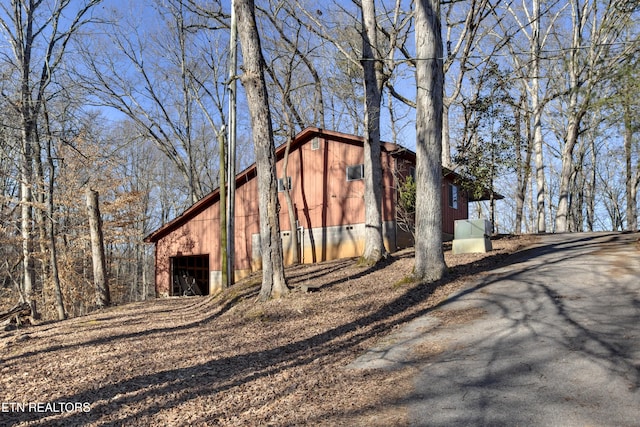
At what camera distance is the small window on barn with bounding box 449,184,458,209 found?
19.8 meters

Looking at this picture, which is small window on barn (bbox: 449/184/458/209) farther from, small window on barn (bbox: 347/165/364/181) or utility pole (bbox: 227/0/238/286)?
utility pole (bbox: 227/0/238/286)

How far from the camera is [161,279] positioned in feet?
72.0

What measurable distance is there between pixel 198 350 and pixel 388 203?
35.8 ft

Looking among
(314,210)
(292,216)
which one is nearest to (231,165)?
(292,216)

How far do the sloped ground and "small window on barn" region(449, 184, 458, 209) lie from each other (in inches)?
362

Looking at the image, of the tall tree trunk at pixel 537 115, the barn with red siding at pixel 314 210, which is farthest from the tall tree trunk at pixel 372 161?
the tall tree trunk at pixel 537 115

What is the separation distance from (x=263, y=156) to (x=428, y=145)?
3462 millimetres

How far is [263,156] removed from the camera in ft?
32.1

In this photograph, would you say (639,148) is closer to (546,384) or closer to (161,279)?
(546,384)

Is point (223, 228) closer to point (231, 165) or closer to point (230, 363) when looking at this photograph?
point (231, 165)

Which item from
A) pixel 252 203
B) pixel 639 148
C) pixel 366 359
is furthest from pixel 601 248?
pixel 252 203

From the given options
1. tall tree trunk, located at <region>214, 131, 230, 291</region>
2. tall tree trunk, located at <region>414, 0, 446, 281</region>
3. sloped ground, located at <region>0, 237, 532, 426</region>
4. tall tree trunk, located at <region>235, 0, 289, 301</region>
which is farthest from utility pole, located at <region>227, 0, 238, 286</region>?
tall tree trunk, located at <region>414, 0, 446, 281</region>

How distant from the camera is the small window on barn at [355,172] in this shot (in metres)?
17.2

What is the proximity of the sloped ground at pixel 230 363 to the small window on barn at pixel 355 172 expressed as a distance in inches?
272
